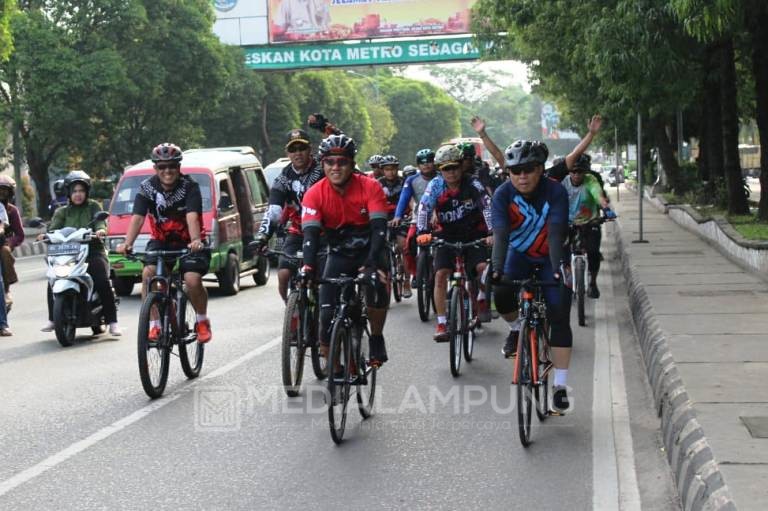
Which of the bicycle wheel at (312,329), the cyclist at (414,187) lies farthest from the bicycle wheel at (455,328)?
the cyclist at (414,187)

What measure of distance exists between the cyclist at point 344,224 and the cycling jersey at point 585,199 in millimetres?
6549

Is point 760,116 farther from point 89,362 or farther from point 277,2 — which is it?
point 277,2

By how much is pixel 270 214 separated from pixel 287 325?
5.68 ft

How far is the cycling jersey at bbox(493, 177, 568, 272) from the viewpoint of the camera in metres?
7.96

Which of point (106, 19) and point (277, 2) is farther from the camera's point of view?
point (277, 2)

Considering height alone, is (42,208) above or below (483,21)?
below

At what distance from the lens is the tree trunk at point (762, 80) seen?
69.5 feet

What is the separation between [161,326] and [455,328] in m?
2.27

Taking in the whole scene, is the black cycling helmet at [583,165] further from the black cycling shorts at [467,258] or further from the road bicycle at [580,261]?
the black cycling shorts at [467,258]

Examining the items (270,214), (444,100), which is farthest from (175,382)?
(444,100)

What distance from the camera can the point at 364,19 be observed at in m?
55.6

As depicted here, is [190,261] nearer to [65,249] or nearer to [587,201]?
[65,249]

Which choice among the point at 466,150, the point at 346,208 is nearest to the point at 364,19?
the point at 466,150

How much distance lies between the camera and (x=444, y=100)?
454 ft
